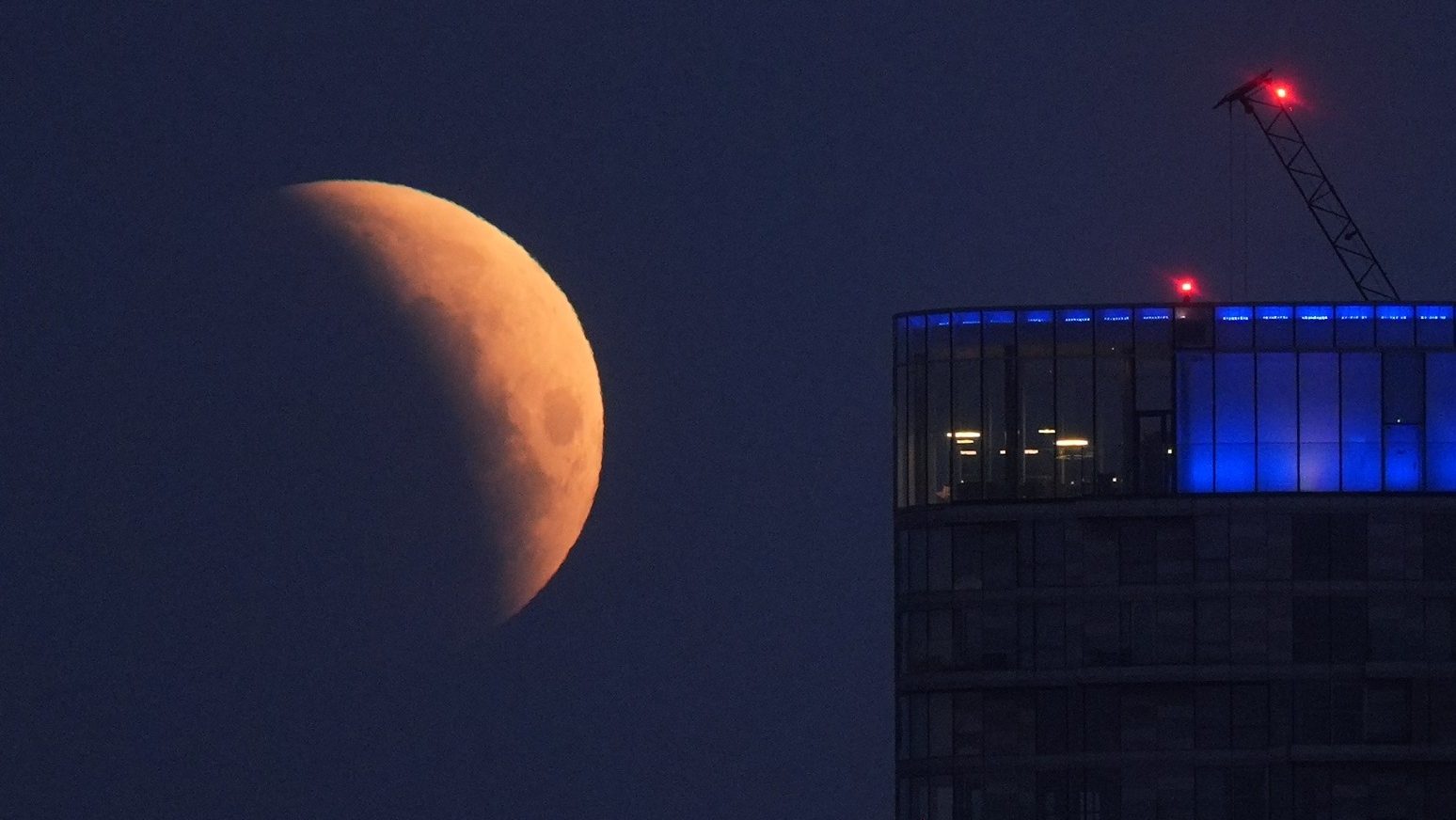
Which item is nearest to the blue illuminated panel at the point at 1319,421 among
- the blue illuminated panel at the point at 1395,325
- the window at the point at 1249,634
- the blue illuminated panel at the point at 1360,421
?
the blue illuminated panel at the point at 1360,421

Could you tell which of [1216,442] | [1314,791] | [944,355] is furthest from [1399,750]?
[944,355]

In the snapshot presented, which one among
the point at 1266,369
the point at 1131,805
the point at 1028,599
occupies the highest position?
the point at 1266,369

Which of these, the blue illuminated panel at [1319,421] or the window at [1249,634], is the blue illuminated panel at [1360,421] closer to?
the blue illuminated panel at [1319,421]

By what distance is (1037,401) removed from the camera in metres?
130

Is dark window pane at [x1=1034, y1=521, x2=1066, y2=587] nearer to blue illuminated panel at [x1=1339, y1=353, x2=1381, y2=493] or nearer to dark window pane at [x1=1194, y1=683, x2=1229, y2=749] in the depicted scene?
dark window pane at [x1=1194, y1=683, x2=1229, y2=749]

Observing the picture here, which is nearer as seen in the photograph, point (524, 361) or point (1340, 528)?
point (1340, 528)

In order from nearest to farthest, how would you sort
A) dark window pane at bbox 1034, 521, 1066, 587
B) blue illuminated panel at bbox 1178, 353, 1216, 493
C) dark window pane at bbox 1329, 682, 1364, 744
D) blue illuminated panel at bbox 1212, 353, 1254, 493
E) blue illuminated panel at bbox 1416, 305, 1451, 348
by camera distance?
dark window pane at bbox 1329, 682, 1364, 744 < dark window pane at bbox 1034, 521, 1066, 587 < blue illuminated panel at bbox 1212, 353, 1254, 493 < blue illuminated panel at bbox 1178, 353, 1216, 493 < blue illuminated panel at bbox 1416, 305, 1451, 348

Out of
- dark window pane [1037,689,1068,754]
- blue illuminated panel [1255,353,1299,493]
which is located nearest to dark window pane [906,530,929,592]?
dark window pane [1037,689,1068,754]

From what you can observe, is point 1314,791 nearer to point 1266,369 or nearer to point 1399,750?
point 1399,750

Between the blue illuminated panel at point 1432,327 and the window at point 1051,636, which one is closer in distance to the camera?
the window at point 1051,636

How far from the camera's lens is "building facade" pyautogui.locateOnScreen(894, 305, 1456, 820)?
5015 inches

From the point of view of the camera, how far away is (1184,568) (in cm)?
12900

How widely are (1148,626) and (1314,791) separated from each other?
→ 8890 millimetres

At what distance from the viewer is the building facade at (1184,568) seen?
127 meters
